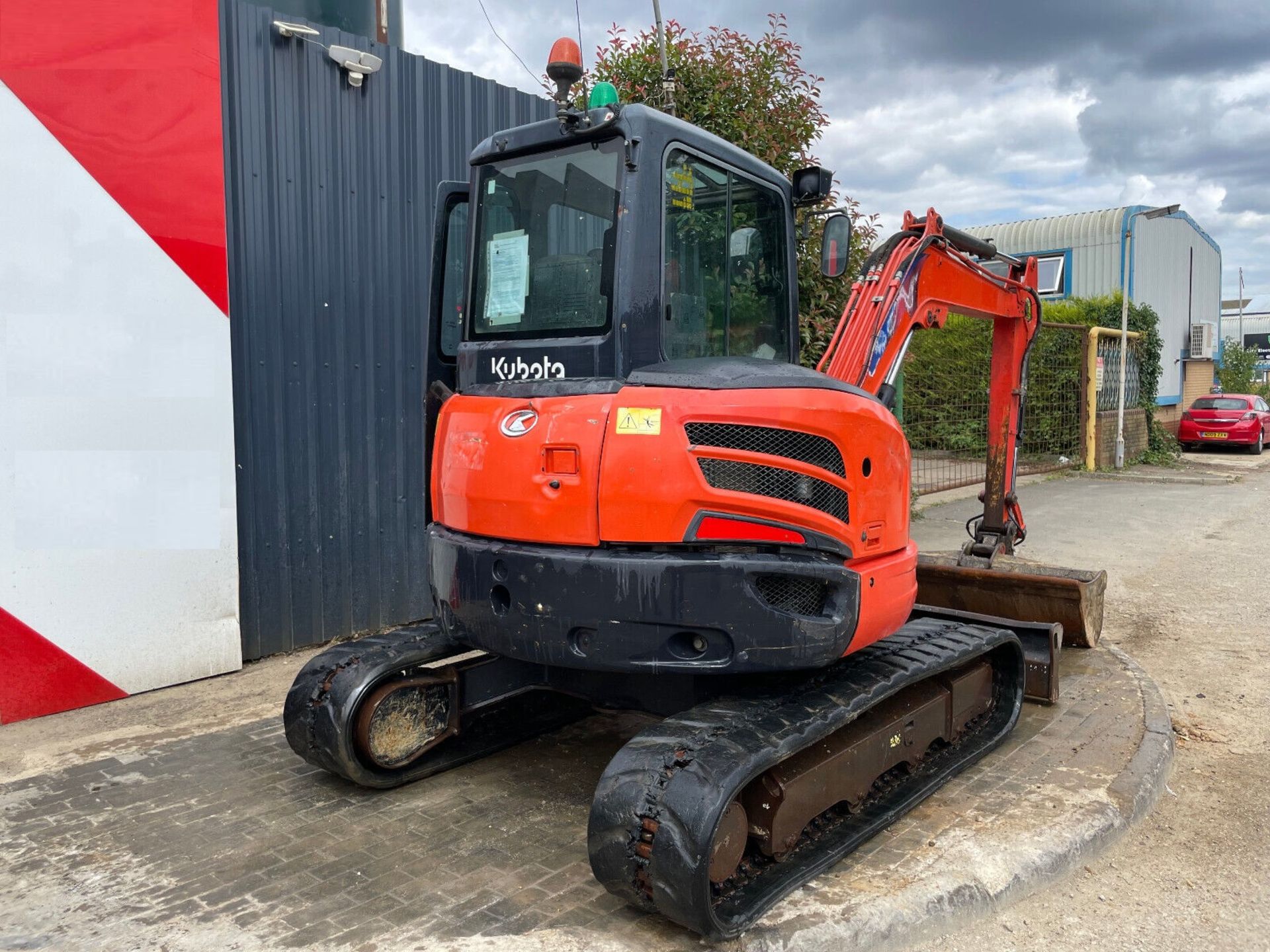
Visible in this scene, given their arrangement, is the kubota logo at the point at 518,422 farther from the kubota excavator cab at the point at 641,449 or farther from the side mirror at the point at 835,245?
the side mirror at the point at 835,245

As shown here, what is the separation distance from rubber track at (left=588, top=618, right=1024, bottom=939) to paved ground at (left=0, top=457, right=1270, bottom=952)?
126 mm

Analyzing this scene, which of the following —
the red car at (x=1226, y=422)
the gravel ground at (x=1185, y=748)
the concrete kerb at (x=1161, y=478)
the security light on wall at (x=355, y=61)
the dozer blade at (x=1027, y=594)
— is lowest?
the gravel ground at (x=1185, y=748)

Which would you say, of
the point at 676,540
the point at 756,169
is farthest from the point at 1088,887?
the point at 756,169

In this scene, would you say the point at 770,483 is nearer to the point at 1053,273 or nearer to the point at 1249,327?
the point at 1053,273

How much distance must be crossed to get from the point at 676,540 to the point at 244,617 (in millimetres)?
3865

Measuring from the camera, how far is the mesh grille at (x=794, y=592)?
347 cm

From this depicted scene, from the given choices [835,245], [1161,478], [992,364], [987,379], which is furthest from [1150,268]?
[835,245]

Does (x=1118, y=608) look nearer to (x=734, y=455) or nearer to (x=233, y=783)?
(x=734, y=455)

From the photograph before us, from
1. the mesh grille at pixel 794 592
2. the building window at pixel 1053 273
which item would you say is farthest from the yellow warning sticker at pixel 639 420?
the building window at pixel 1053 273

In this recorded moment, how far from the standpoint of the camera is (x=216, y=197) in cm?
577

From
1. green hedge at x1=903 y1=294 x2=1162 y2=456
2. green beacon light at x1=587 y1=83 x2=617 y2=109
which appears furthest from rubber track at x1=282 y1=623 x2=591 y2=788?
green hedge at x1=903 y1=294 x2=1162 y2=456

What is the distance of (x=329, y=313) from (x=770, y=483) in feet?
13.5

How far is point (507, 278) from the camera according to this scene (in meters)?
3.97

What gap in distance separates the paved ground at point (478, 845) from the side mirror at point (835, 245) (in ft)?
7.67
